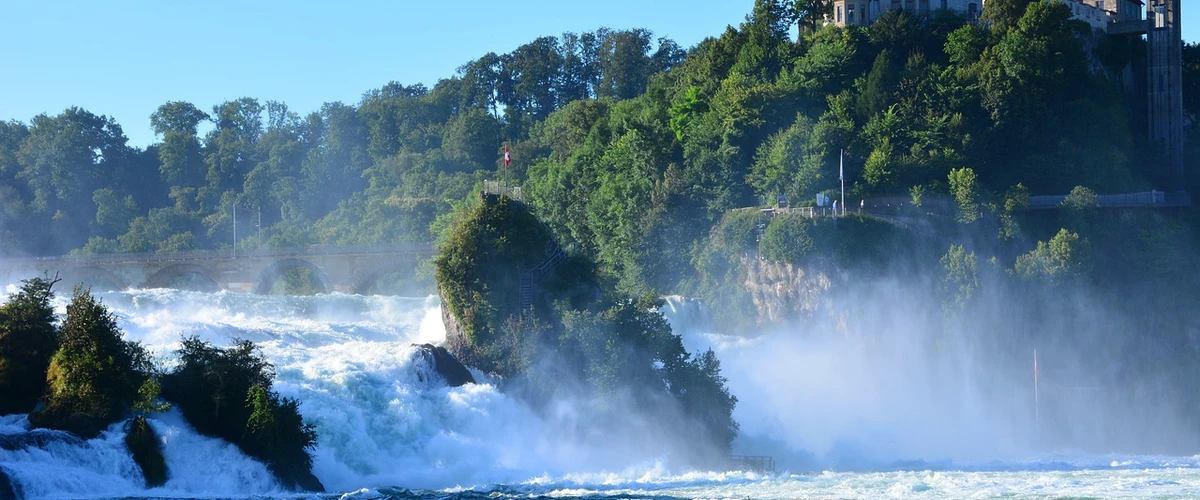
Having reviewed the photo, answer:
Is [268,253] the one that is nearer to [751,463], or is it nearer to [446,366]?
[446,366]

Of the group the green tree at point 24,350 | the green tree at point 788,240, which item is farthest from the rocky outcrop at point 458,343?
the green tree at point 788,240

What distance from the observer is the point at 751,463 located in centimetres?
5859

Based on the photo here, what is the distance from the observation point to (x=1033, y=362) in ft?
272

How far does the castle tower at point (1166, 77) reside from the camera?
334 ft

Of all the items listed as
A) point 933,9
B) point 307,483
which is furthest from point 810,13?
point 307,483

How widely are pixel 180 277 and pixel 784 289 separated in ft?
169

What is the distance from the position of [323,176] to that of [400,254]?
152 ft

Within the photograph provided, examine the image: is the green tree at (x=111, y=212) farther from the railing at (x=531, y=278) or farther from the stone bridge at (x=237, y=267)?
the railing at (x=531, y=278)

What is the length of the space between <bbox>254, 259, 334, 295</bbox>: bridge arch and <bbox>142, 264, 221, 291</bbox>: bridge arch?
3324 mm

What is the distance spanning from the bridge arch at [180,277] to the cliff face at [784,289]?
45930 mm

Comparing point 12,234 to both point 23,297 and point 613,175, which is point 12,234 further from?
point 23,297

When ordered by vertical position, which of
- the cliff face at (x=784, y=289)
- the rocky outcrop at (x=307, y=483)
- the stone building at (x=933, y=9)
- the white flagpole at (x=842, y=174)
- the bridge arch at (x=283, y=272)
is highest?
the stone building at (x=933, y=9)

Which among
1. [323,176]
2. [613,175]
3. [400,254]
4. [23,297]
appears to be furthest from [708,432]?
[323,176]

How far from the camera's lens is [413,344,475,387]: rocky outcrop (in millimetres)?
58688
